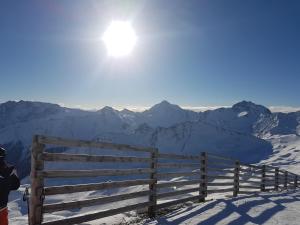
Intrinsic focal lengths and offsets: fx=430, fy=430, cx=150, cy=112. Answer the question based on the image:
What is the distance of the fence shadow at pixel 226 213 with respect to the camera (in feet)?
31.6

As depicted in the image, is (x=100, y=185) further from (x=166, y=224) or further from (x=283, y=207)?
(x=283, y=207)

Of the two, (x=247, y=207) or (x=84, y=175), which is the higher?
(x=84, y=175)

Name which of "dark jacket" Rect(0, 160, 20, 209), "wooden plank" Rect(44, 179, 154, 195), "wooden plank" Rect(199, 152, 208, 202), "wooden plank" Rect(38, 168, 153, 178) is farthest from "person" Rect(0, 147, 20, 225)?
"wooden plank" Rect(199, 152, 208, 202)

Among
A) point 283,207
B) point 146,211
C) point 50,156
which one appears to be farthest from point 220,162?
point 50,156

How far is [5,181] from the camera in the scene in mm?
5852

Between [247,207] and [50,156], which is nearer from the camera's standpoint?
[50,156]

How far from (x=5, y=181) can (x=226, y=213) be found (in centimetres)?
635

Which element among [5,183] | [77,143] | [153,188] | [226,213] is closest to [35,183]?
[77,143]

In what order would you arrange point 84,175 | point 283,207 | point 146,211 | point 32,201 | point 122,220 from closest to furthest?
point 32,201
point 84,175
point 122,220
point 146,211
point 283,207

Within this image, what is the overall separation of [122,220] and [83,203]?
2.17m

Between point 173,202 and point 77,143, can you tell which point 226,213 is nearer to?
point 173,202

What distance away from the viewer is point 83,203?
8695mm

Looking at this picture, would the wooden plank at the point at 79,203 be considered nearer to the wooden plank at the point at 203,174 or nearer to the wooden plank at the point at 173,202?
the wooden plank at the point at 173,202

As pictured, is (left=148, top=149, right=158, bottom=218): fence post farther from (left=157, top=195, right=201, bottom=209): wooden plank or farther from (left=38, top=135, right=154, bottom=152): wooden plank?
(left=38, top=135, right=154, bottom=152): wooden plank
